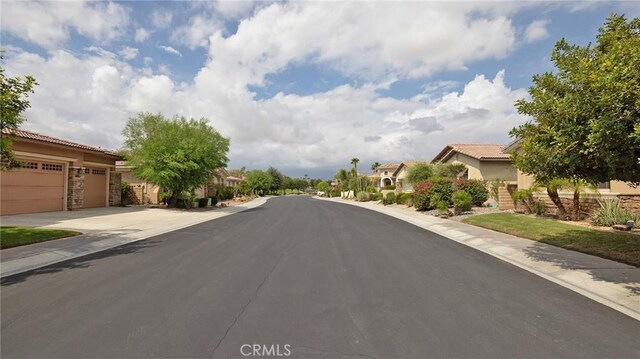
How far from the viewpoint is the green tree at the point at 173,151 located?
26.0 metres

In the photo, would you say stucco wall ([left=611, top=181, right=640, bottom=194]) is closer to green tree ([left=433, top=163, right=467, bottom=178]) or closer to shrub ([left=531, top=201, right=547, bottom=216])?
shrub ([left=531, top=201, right=547, bottom=216])

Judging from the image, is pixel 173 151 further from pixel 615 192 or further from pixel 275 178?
pixel 275 178

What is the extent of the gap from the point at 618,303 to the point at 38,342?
8.05 meters

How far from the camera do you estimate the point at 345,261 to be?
9008 millimetres

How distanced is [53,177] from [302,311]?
2319 cm

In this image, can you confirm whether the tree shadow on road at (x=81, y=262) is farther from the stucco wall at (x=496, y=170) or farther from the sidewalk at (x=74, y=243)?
the stucco wall at (x=496, y=170)

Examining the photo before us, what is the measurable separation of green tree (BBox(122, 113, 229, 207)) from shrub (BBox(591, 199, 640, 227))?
2321cm

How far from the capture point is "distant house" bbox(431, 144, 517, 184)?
30.4 metres

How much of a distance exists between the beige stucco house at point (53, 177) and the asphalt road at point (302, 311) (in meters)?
14.6

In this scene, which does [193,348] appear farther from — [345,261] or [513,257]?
[513,257]

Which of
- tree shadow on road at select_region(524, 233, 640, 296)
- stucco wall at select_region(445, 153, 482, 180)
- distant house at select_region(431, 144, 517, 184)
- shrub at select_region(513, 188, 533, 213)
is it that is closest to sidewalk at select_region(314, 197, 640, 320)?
tree shadow on road at select_region(524, 233, 640, 296)

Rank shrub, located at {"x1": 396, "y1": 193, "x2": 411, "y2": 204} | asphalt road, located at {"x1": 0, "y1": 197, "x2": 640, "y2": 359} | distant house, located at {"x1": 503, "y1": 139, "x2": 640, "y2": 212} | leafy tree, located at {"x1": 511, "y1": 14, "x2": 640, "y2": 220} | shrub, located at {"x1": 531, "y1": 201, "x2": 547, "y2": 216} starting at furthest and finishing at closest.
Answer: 1. shrub, located at {"x1": 396, "y1": 193, "x2": 411, "y2": 204}
2. shrub, located at {"x1": 531, "y1": 201, "x2": 547, "y2": 216}
3. distant house, located at {"x1": 503, "y1": 139, "x2": 640, "y2": 212}
4. leafy tree, located at {"x1": 511, "y1": 14, "x2": 640, "y2": 220}
5. asphalt road, located at {"x1": 0, "y1": 197, "x2": 640, "y2": 359}

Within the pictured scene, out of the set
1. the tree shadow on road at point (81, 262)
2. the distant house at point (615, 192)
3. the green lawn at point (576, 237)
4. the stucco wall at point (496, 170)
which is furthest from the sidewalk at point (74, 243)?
the stucco wall at point (496, 170)

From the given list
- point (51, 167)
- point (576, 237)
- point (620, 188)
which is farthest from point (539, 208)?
point (51, 167)
